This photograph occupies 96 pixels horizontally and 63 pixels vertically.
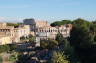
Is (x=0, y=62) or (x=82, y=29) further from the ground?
(x=82, y=29)

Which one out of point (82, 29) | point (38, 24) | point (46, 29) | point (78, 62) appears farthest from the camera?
point (38, 24)

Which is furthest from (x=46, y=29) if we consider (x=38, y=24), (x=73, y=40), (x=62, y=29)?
(x=73, y=40)

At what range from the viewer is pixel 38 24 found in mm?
54656

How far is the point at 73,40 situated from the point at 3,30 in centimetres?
2138

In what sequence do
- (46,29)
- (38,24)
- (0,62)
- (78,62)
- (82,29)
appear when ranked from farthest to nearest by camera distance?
(38,24) < (46,29) < (82,29) < (0,62) < (78,62)

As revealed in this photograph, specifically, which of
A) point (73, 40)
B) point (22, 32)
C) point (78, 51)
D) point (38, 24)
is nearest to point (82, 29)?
point (73, 40)

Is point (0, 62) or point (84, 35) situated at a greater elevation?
point (84, 35)

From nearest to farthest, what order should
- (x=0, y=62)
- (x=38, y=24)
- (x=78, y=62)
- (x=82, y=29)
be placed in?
(x=78, y=62)
(x=0, y=62)
(x=82, y=29)
(x=38, y=24)

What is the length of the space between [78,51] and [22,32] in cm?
2478

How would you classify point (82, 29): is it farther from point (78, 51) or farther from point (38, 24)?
point (38, 24)

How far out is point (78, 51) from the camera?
17.5 metres

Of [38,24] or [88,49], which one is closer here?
[88,49]

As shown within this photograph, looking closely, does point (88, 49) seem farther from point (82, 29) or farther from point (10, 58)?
point (10, 58)

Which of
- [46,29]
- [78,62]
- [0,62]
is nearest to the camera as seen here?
[78,62]
